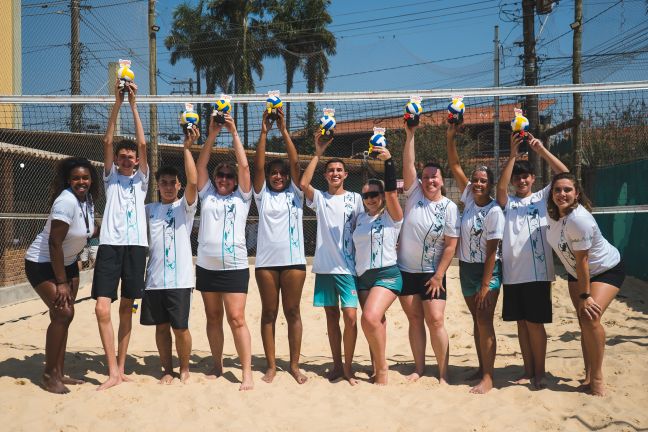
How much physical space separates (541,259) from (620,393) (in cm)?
115

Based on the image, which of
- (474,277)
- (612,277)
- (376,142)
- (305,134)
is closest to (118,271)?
(376,142)

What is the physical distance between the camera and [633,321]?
7.02 metres

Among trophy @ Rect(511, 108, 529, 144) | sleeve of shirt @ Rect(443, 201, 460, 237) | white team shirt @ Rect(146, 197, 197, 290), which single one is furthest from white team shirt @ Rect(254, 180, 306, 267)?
trophy @ Rect(511, 108, 529, 144)

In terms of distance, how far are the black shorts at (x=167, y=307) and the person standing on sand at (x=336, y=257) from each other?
1093 mm

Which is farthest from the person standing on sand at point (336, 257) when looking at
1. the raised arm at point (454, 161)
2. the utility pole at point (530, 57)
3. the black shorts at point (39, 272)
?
the utility pole at point (530, 57)

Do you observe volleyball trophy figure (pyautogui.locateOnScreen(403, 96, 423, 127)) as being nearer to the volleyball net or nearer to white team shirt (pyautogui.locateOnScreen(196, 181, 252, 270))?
the volleyball net

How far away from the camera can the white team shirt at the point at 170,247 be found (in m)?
4.95

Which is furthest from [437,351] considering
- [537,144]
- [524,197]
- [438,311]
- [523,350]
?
[537,144]

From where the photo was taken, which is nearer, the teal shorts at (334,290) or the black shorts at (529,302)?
the black shorts at (529,302)

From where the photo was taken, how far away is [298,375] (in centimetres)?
509

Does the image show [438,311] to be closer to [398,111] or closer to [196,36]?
[398,111]

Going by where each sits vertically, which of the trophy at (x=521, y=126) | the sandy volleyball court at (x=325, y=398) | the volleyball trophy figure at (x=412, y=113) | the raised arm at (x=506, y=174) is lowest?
the sandy volleyball court at (x=325, y=398)

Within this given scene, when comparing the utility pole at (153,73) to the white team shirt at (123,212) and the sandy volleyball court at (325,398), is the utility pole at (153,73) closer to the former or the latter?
the sandy volleyball court at (325,398)

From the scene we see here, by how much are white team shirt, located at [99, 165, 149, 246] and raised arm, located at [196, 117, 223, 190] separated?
525 mm
